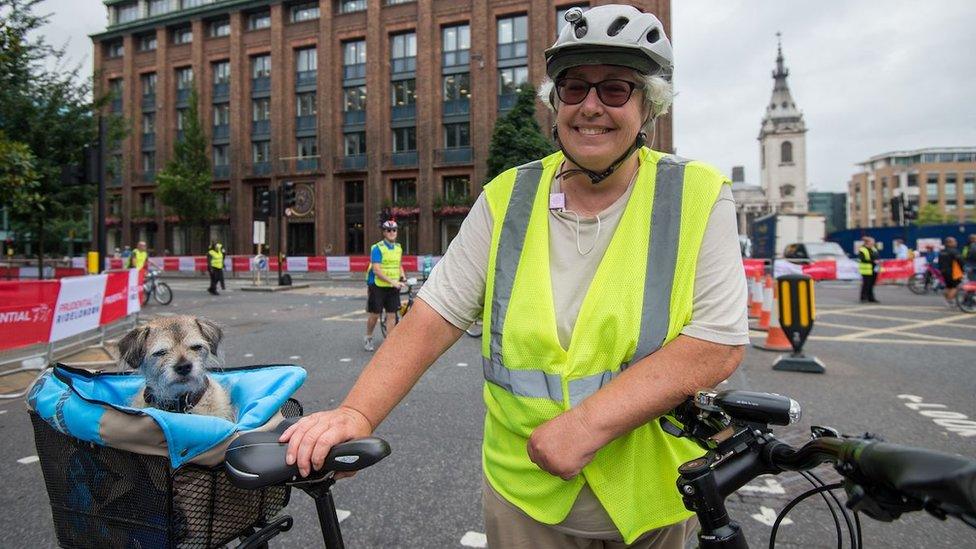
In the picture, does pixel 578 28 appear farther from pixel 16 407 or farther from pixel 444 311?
pixel 16 407

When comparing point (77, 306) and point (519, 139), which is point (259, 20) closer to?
point (519, 139)

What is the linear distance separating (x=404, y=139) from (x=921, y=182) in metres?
96.2

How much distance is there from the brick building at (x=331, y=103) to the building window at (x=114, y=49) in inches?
→ 66.8

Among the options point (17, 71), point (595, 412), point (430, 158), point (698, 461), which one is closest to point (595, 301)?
point (595, 412)

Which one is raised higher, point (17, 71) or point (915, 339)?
point (17, 71)

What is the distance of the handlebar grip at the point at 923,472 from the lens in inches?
24.3

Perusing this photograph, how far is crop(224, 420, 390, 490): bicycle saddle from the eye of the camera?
3.77 feet

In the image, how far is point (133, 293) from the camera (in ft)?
34.1

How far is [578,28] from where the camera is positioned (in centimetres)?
135

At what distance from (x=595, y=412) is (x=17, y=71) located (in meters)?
14.6

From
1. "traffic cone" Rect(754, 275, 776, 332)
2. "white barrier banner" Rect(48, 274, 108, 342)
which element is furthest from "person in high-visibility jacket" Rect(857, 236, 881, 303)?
"white barrier banner" Rect(48, 274, 108, 342)

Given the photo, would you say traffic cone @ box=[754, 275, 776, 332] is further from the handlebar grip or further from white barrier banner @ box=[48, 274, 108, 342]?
white barrier banner @ box=[48, 274, 108, 342]

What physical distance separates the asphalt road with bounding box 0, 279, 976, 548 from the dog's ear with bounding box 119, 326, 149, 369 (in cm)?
117

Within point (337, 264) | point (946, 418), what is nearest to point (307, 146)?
point (337, 264)
